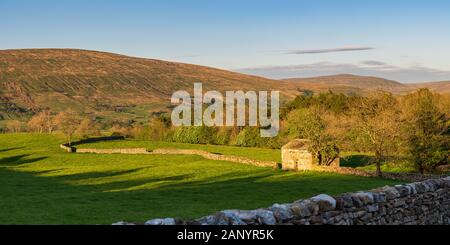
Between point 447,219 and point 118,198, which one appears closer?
point 447,219

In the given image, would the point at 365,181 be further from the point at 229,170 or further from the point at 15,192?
the point at 15,192

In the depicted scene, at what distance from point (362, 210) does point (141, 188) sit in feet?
116

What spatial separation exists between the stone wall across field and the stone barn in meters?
43.6

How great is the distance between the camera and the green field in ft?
96.4

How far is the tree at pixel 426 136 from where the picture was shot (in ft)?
177

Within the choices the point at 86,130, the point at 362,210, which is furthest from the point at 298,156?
the point at 86,130

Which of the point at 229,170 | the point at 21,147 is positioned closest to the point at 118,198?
the point at 229,170

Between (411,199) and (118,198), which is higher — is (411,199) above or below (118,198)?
above

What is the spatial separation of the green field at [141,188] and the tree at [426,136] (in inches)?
285

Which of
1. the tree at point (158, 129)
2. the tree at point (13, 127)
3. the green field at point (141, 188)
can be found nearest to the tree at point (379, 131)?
the green field at point (141, 188)

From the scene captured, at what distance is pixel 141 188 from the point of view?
4419 cm

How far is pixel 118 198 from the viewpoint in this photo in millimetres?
36688

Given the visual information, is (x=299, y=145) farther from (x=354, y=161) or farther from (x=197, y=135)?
(x=197, y=135)
